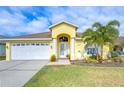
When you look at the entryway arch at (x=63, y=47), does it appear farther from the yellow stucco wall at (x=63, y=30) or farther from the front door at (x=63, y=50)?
the yellow stucco wall at (x=63, y=30)

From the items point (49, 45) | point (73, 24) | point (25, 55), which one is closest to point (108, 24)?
point (73, 24)

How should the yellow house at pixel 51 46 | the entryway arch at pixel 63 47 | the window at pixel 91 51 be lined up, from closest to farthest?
the yellow house at pixel 51 46, the window at pixel 91 51, the entryway arch at pixel 63 47

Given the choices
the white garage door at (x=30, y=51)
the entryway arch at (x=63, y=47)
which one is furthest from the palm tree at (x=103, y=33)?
the white garage door at (x=30, y=51)

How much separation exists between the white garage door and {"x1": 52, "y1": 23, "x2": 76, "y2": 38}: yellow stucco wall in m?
2.15

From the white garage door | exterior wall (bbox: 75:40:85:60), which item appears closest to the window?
exterior wall (bbox: 75:40:85:60)

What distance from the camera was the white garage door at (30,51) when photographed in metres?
25.8

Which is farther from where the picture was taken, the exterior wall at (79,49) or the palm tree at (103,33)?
the exterior wall at (79,49)

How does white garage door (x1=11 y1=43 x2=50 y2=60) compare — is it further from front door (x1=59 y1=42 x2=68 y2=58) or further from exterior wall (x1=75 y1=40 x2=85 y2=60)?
exterior wall (x1=75 y1=40 x2=85 y2=60)

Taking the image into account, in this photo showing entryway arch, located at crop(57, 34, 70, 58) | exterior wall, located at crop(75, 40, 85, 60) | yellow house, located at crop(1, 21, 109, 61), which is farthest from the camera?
entryway arch, located at crop(57, 34, 70, 58)

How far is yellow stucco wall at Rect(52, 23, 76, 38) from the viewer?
987 inches

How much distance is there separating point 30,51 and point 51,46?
3.22 metres

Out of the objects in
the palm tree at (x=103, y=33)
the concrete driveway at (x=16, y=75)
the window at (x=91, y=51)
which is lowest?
the concrete driveway at (x=16, y=75)
